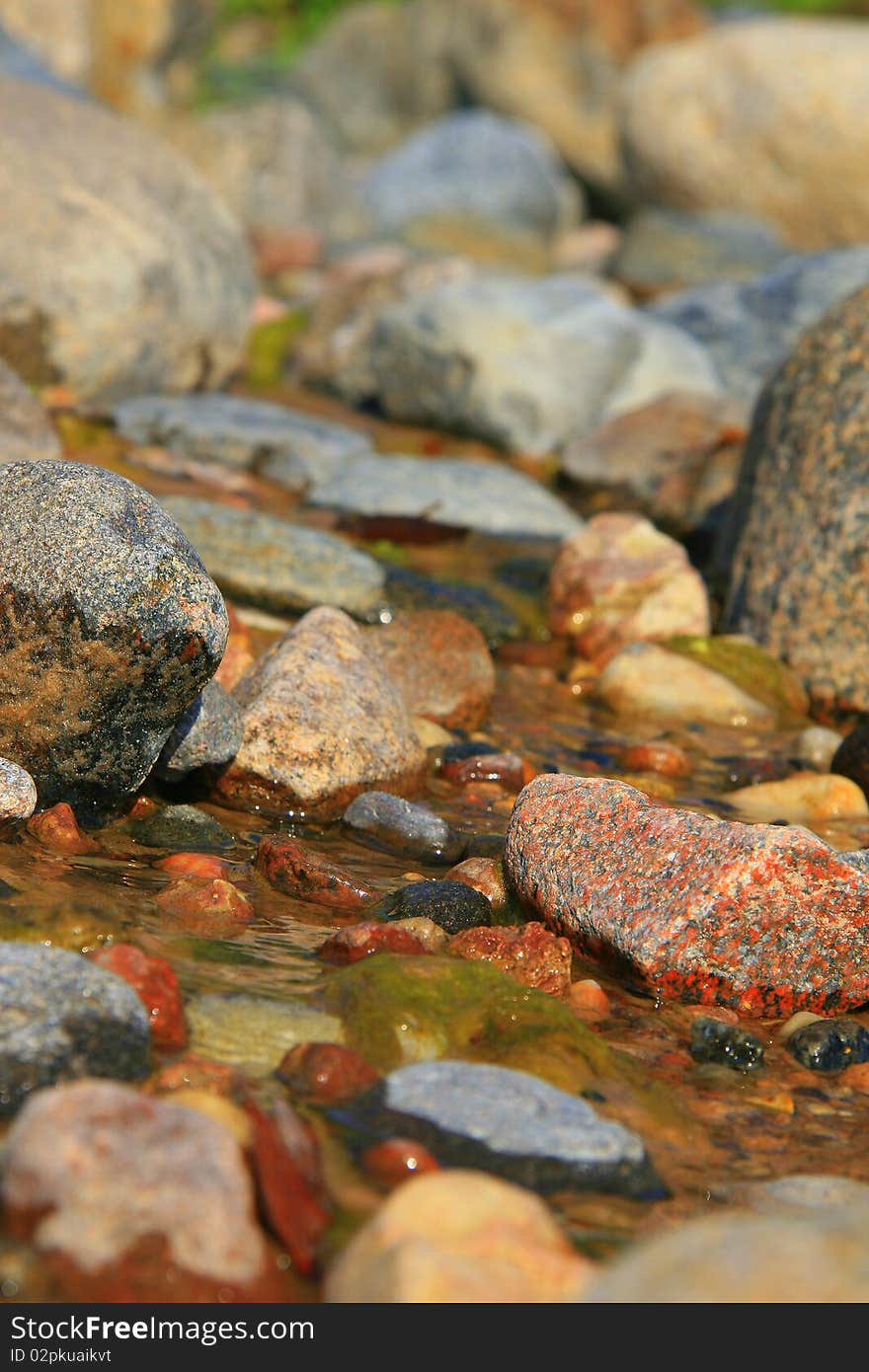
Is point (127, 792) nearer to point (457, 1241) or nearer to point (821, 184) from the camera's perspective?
point (457, 1241)

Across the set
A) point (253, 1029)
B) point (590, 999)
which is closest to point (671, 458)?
point (590, 999)

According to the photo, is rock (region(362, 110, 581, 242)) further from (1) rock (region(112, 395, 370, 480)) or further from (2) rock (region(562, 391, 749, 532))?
(1) rock (region(112, 395, 370, 480))

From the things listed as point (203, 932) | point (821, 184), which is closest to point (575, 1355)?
point (203, 932)

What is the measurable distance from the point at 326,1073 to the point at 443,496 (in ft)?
15.7

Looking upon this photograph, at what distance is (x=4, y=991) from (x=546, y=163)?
14.9 m

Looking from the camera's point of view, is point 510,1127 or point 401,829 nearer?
→ point 510,1127

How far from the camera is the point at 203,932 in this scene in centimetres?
355

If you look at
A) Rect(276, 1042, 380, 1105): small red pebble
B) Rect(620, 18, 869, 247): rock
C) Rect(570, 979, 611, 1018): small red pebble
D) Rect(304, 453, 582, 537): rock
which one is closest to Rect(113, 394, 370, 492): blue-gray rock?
Rect(304, 453, 582, 537): rock

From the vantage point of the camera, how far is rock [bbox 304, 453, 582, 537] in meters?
7.24

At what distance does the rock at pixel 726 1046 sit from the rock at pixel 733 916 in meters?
0.18

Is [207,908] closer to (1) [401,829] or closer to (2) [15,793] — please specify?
(2) [15,793]

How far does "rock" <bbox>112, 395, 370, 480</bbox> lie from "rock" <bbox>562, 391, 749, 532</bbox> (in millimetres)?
1329

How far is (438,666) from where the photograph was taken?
547 centimetres

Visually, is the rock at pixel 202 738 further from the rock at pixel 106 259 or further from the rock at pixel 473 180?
the rock at pixel 473 180
